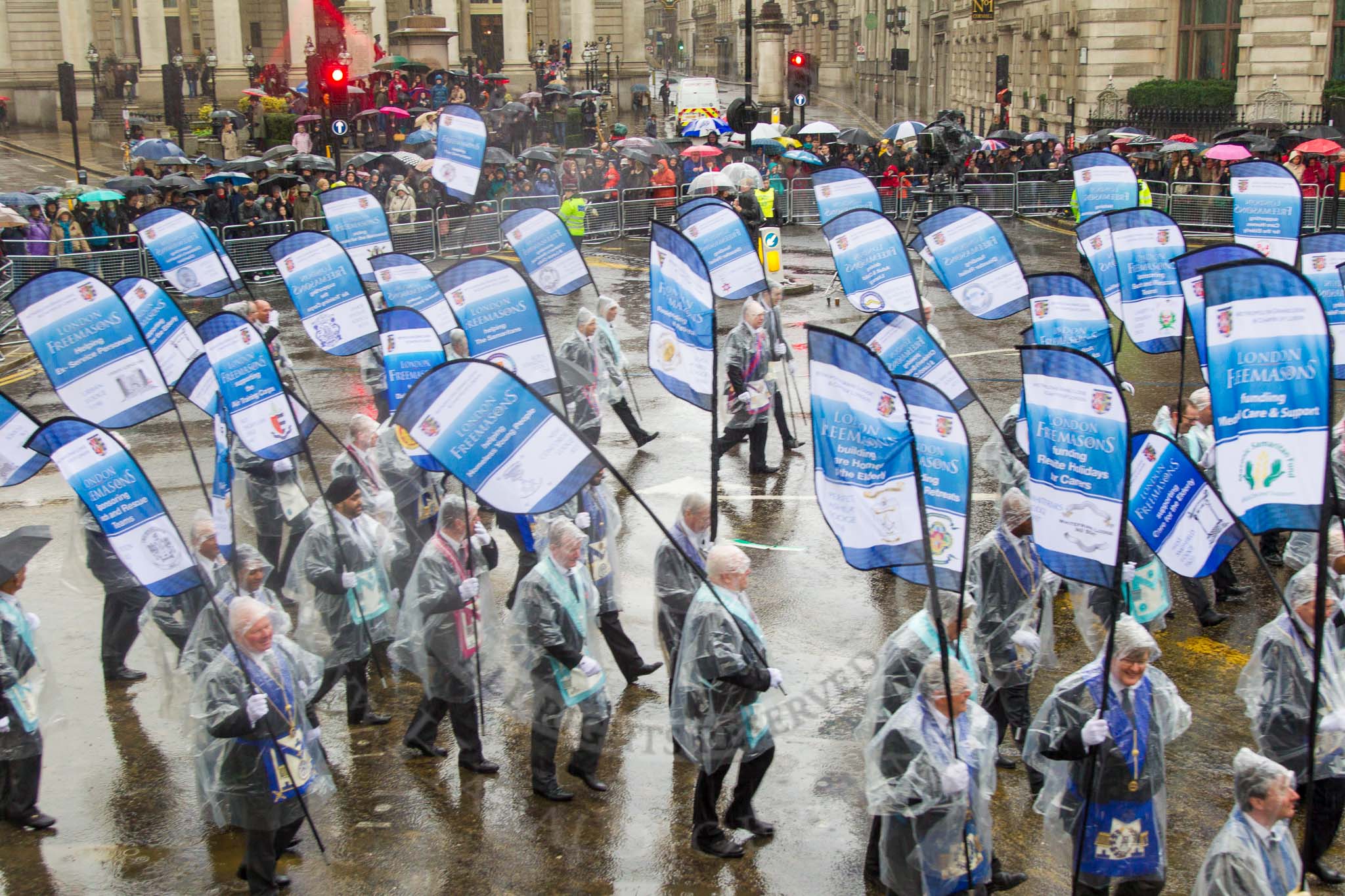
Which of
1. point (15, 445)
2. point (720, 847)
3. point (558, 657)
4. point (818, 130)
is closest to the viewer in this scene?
point (720, 847)

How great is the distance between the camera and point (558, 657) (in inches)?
295

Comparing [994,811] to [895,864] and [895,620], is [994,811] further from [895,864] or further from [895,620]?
[895,620]

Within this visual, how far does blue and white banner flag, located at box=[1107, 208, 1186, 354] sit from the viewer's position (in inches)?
492

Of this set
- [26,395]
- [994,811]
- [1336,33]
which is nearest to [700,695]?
[994,811]

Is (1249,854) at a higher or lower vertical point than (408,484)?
lower

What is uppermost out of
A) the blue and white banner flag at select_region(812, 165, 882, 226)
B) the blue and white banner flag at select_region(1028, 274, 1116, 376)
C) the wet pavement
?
the blue and white banner flag at select_region(812, 165, 882, 226)

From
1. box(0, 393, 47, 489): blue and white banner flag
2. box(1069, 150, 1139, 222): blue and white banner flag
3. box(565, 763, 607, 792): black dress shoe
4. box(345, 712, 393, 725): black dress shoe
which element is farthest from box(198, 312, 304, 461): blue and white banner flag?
box(1069, 150, 1139, 222): blue and white banner flag

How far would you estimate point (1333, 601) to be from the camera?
7.42 m

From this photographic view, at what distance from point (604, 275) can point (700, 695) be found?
17448 mm

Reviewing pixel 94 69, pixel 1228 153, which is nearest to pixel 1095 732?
pixel 1228 153

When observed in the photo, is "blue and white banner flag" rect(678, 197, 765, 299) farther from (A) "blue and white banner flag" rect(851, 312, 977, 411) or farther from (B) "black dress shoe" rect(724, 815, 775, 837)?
(B) "black dress shoe" rect(724, 815, 775, 837)

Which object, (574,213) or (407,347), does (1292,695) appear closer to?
(407,347)

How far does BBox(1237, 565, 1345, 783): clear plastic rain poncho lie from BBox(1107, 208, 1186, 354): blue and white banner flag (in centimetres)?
589

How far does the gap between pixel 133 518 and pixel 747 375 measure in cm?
691
